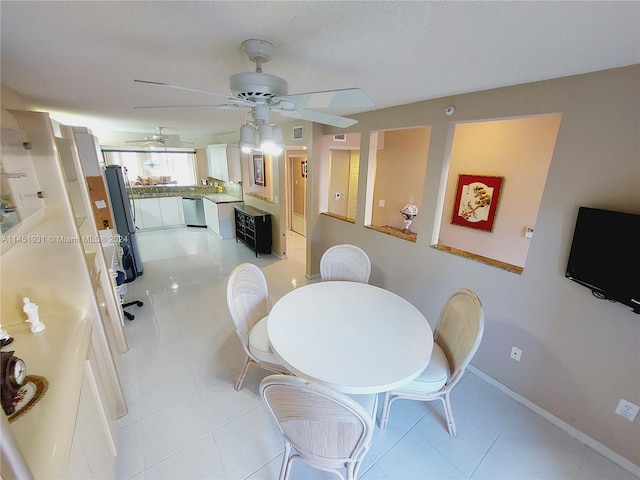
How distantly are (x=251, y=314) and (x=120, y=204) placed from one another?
9.42 feet

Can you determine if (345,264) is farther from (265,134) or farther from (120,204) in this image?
(120,204)

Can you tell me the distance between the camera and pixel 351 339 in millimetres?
1653

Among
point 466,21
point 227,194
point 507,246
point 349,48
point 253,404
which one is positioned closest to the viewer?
point 466,21

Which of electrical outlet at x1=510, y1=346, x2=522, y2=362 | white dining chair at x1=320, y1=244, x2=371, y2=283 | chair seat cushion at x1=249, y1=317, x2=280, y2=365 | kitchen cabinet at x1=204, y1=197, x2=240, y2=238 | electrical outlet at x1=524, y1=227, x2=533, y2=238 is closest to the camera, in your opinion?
chair seat cushion at x1=249, y1=317, x2=280, y2=365

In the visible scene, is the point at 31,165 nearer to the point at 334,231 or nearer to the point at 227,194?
the point at 334,231

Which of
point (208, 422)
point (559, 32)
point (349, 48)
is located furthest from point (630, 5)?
point (208, 422)

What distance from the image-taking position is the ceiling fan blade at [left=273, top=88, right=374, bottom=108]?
112 cm

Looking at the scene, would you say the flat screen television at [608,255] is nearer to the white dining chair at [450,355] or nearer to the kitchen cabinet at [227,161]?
the white dining chair at [450,355]

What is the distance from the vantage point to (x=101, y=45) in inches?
50.3

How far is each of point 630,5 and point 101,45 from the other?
214cm

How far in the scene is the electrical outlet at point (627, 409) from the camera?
1586mm

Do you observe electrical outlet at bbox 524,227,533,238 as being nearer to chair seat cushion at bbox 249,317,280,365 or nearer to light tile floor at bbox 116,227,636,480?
light tile floor at bbox 116,227,636,480

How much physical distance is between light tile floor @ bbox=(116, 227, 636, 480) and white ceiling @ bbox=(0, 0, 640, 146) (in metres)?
2.29

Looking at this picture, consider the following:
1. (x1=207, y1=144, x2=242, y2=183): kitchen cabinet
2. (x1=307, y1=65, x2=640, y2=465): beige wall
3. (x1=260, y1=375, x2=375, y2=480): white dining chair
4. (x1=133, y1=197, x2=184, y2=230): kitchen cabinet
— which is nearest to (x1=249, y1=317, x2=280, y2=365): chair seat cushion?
(x1=260, y1=375, x2=375, y2=480): white dining chair
